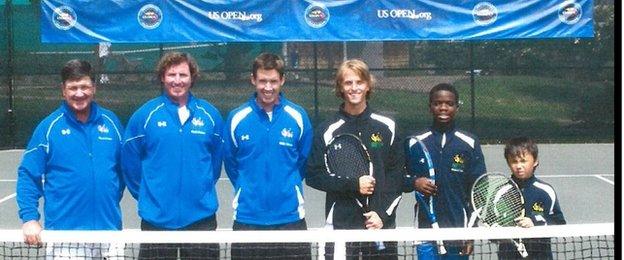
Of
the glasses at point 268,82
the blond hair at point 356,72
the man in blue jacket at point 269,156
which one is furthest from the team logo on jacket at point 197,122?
the blond hair at point 356,72

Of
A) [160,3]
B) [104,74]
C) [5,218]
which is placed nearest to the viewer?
[5,218]

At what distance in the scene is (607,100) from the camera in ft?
47.5

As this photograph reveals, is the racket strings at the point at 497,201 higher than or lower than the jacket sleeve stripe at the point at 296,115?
lower

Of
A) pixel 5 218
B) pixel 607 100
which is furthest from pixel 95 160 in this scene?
pixel 607 100

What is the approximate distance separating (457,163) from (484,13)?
28.8ft

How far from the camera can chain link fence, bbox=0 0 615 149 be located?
1377cm

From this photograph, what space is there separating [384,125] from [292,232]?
1.90 feet

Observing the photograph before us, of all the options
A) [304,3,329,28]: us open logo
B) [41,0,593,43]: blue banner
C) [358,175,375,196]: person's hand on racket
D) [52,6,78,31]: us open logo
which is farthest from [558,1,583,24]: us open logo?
[358,175,375,196]: person's hand on racket

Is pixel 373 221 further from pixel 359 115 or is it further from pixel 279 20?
pixel 279 20

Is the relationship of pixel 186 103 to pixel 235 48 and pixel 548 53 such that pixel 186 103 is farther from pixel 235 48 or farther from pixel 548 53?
pixel 548 53

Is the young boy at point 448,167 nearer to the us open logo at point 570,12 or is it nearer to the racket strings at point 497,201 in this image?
the racket strings at point 497,201

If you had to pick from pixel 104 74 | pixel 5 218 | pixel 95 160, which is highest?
pixel 104 74

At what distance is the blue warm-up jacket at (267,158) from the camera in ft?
12.9

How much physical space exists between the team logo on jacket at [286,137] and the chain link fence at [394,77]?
363 inches
